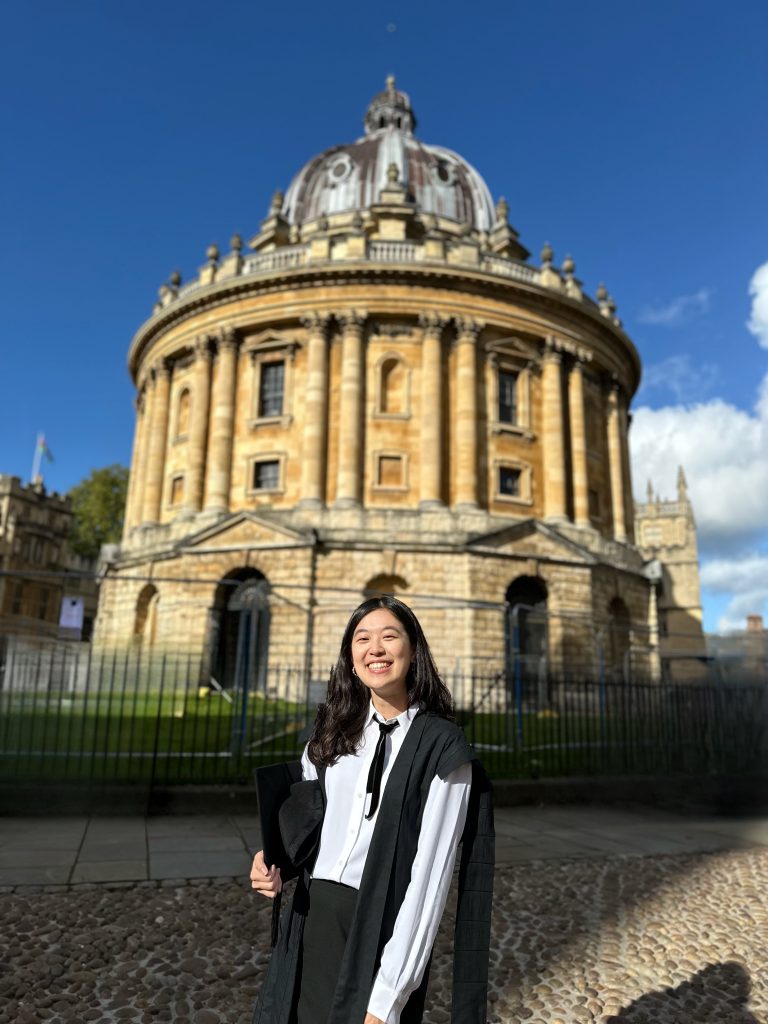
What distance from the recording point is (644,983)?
4.22m

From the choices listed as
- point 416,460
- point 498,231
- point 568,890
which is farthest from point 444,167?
point 568,890

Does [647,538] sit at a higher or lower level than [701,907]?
higher

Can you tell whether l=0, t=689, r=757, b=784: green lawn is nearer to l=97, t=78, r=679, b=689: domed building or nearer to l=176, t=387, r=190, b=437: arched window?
l=97, t=78, r=679, b=689: domed building

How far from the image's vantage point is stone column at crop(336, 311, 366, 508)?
25.3 metres

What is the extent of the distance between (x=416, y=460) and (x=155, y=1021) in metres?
23.1

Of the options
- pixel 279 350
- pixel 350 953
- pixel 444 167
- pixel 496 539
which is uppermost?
pixel 444 167

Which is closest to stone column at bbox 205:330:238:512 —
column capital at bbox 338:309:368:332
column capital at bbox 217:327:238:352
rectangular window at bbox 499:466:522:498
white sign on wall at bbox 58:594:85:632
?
column capital at bbox 217:327:238:352

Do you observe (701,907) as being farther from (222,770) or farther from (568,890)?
(222,770)

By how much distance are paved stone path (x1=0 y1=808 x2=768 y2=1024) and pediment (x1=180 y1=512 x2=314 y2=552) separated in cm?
1608

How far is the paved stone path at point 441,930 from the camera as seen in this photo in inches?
153

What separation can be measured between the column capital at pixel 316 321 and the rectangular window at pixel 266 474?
5.27m

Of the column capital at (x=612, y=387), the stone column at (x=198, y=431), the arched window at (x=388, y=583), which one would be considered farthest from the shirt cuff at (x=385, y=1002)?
the column capital at (x=612, y=387)

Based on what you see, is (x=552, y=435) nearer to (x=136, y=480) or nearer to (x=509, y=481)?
(x=509, y=481)

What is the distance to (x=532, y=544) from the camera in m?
25.2
